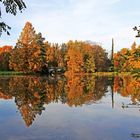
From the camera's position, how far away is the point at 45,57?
271 feet

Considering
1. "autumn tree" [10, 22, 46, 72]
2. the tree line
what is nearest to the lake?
the tree line

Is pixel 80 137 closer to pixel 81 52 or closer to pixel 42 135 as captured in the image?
pixel 42 135

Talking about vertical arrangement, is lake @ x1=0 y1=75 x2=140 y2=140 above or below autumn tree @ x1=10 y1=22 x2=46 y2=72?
below

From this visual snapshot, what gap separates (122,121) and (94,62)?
91.8m

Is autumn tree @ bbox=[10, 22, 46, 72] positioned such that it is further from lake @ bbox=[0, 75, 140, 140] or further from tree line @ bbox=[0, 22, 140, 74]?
lake @ bbox=[0, 75, 140, 140]

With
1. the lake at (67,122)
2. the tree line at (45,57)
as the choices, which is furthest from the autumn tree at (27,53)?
the lake at (67,122)

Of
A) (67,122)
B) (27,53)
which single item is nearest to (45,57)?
(27,53)

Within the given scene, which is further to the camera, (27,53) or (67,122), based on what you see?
(27,53)

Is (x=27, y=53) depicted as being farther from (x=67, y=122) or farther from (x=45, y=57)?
(x=67, y=122)

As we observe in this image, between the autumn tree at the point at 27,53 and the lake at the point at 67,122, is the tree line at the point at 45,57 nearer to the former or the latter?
the autumn tree at the point at 27,53

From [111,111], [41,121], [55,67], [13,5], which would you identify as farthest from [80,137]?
[55,67]

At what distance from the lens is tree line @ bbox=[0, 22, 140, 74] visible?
7644 cm

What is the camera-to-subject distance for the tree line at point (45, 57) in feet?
251

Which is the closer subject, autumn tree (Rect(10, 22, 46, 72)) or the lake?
the lake
